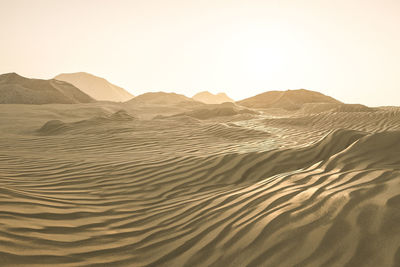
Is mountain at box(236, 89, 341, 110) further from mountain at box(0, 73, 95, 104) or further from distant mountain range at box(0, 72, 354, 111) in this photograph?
mountain at box(0, 73, 95, 104)

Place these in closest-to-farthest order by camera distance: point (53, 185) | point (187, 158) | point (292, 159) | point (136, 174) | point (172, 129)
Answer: point (53, 185) → point (136, 174) → point (292, 159) → point (187, 158) → point (172, 129)

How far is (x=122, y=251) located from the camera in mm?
2176

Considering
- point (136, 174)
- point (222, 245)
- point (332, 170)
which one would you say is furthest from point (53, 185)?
point (332, 170)

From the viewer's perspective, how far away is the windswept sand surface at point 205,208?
184 centimetres

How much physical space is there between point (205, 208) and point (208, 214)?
16 centimetres

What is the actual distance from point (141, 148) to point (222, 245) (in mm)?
4269

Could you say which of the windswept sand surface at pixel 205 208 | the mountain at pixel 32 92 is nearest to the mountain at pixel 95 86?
the mountain at pixel 32 92

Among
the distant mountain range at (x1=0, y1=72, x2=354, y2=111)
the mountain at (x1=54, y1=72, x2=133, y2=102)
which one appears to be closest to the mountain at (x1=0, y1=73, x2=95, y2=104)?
the distant mountain range at (x1=0, y1=72, x2=354, y2=111)

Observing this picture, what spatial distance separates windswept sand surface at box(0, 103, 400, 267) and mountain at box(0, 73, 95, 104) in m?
17.3

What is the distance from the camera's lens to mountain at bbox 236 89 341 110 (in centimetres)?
3181

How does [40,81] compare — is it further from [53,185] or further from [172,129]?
[53,185]

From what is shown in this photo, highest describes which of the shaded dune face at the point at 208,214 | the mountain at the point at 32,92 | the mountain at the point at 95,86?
the mountain at the point at 95,86

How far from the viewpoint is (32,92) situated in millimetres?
21453

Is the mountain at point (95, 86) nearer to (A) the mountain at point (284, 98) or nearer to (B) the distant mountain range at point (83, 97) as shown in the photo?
(B) the distant mountain range at point (83, 97)
